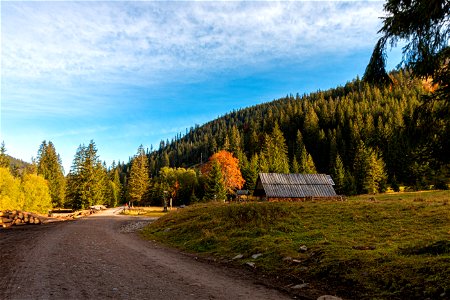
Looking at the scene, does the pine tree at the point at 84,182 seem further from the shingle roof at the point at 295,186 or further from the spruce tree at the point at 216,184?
the shingle roof at the point at 295,186

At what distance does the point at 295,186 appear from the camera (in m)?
48.4

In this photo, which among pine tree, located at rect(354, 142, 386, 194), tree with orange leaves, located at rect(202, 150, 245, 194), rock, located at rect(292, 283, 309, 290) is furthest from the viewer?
tree with orange leaves, located at rect(202, 150, 245, 194)

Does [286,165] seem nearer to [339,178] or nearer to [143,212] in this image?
[339,178]

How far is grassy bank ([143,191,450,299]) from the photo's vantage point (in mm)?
8336

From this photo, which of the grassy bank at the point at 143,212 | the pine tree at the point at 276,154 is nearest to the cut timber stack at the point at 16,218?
the grassy bank at the point at 143,212

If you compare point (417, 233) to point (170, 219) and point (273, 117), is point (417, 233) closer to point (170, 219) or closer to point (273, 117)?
point (170, 219)

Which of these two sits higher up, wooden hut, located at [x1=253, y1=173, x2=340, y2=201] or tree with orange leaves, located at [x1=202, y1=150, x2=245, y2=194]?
tree with orange leaves, located at [x1=202, y1=150, x2=245, y2=194]

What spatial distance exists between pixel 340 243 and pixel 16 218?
37.4 meters

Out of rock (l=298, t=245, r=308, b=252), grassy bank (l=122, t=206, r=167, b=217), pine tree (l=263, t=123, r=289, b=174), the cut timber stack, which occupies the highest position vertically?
pine tree (l=263, t=123, r=289, b=174)

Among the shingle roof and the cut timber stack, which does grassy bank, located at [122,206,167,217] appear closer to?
the shingle roof

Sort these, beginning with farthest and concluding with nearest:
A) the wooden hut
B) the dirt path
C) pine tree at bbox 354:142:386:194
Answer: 1. pine tree at bbox 354:142:386:194
2. the wooden hut
3. the dirt path

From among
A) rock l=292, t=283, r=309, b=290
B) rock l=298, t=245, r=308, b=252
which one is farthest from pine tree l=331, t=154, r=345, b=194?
rock l=292, t=283, r=309, b=290

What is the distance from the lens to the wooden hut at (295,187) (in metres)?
46.8

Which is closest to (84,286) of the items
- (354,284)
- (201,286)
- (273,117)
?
(201,286)
